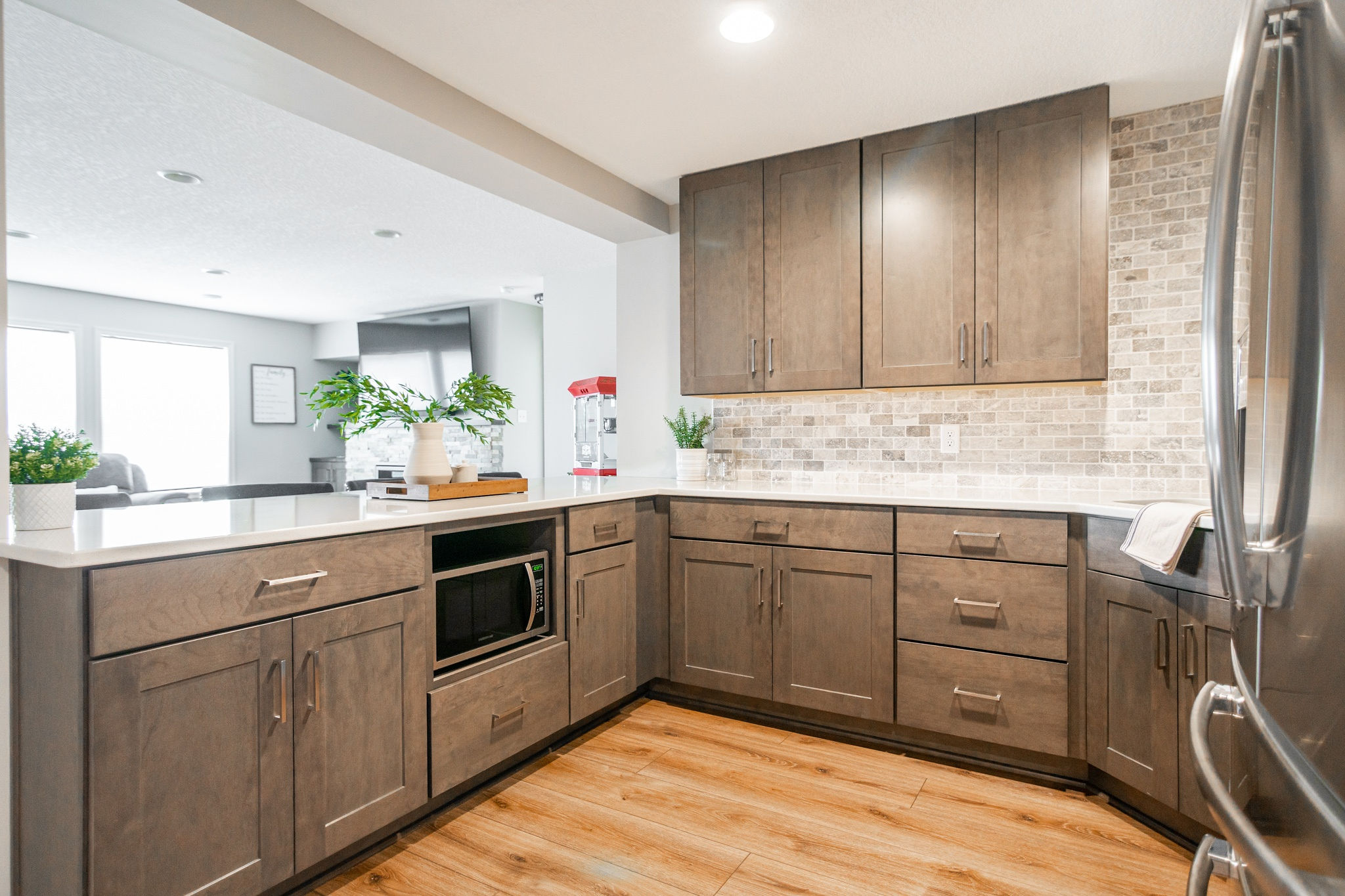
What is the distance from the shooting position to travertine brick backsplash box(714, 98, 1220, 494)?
2.57 m

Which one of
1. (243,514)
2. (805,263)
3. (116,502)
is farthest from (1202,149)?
(116,502)

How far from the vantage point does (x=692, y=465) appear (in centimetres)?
340

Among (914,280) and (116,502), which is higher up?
(914,280)

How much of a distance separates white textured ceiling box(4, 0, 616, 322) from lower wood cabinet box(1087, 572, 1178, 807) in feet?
11.6

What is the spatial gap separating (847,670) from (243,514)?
1.98 metres

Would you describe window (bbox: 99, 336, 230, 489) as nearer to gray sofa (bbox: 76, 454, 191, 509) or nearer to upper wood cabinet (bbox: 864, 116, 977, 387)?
gray sofa (bbox: 76, 454, 191, 509)

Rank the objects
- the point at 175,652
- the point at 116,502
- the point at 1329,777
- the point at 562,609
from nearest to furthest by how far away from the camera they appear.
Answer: the point at 1329,777
the point at 175,652
the point at 562,609
the point at 116,502

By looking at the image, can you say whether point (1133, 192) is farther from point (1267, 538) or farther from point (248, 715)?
point (248, 715)

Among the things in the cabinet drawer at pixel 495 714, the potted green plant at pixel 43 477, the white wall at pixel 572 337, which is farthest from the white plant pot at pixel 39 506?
the white wall at pixel 572 337

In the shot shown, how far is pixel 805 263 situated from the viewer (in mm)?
3023

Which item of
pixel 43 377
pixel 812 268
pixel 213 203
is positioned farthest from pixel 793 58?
pixel 43 377

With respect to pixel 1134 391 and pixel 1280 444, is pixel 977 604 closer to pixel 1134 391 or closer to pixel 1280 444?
pixel 1134 391

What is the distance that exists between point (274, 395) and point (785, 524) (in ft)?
24.5

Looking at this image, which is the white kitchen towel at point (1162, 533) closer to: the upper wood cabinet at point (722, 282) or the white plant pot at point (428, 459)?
the upper wood cabinet at point (722, 282)
